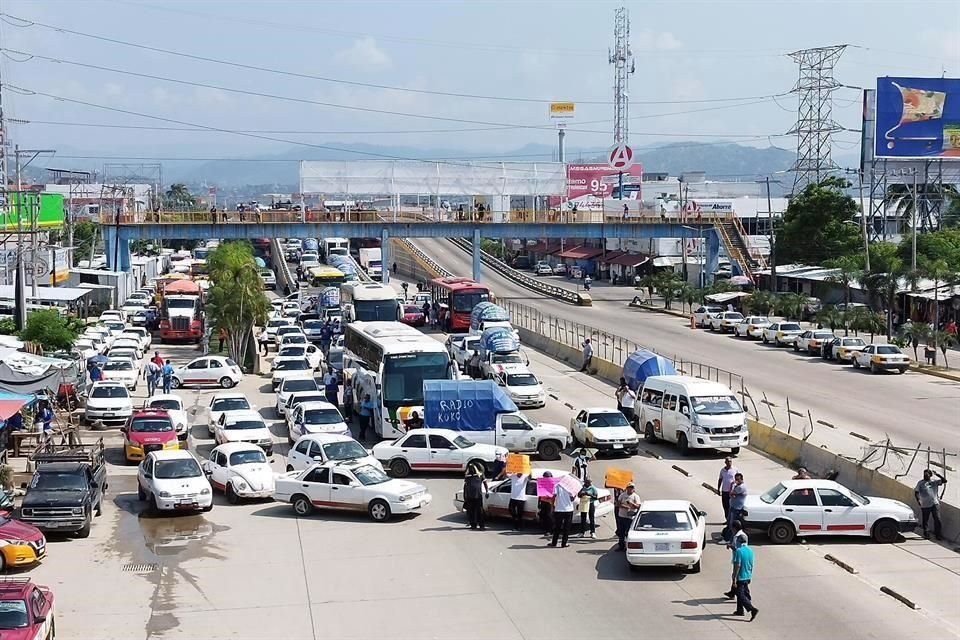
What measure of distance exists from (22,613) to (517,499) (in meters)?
10.9

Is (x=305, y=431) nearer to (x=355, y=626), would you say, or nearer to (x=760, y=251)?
(x=355, y=626)

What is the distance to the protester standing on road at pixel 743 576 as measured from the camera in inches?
712

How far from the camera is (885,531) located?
75.9 ft

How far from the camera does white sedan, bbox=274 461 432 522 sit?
25.6 metres

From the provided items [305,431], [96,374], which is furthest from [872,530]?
[96,374]

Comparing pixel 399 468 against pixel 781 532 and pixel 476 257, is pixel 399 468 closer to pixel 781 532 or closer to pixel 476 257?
pixel 781 532

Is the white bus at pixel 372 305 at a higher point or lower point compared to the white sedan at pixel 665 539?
higher

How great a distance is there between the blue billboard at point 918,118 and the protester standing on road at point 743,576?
70.1 meters

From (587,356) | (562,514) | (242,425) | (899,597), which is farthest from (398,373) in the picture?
(899,597)

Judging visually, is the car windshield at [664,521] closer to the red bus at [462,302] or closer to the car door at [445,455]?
the car door at [445,455]

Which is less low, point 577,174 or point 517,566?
point 577,174

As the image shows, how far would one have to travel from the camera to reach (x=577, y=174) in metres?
129

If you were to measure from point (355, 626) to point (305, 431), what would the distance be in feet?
52.5

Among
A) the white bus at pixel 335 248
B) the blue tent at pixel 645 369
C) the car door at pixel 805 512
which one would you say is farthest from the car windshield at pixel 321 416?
the white bus at pixel 335 248
